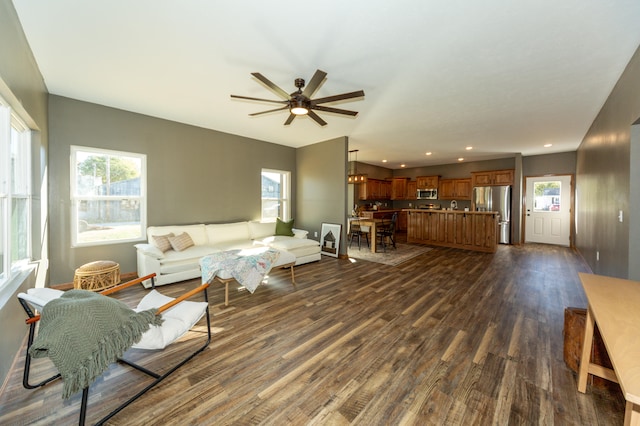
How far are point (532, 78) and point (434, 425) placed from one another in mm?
3769

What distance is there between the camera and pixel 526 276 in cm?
427

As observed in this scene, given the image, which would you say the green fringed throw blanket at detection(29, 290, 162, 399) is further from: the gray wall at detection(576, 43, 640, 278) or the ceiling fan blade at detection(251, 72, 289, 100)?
the gray wall at detection(576, 43, 640, 278)

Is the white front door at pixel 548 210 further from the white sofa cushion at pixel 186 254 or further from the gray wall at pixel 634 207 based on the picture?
the white sofa cushion at pixel 186 254

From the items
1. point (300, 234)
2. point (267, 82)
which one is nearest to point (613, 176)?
point (267, 82)

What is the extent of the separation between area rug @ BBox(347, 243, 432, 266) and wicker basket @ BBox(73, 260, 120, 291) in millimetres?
4353

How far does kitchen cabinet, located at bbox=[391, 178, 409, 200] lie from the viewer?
1024 cm

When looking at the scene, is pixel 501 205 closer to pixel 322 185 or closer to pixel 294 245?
pixel 322 185

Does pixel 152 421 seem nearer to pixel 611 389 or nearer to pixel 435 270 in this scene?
pixel 611 389

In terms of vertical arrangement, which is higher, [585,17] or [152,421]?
[585,17]

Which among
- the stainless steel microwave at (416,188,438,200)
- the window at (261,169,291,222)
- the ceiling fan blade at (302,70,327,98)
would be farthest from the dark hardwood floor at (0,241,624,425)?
the stainless steel microwave at (416,188,438,200)

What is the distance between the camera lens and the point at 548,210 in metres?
7.42

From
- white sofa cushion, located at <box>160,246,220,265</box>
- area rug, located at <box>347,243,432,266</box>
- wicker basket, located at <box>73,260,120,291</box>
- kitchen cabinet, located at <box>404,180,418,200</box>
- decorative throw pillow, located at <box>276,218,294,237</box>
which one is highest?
kitchen cabinet, located at <box>404,180,418,200</box>

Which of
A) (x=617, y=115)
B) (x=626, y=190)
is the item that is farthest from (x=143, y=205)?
(x=617, y=115)

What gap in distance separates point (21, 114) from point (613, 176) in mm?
6941
